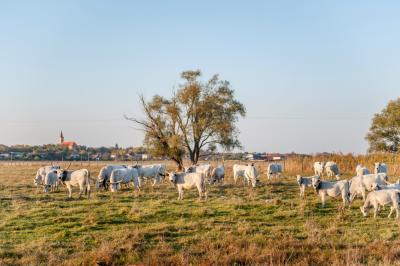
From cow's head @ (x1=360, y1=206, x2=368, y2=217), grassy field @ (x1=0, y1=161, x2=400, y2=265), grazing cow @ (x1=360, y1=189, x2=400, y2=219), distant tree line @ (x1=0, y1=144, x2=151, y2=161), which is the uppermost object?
distant tree line @ (x1=0, y1=144, x2=151, y2=161)

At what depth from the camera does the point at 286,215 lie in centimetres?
A: 1658

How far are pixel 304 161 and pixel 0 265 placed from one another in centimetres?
3772

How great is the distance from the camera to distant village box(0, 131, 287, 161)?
6866cm

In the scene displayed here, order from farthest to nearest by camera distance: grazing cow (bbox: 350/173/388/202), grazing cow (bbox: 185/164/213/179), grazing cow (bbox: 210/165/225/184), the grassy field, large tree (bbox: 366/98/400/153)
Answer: large tree (bbox: 366/98/400/153) < grazing cow (bbox: 210/165/225/184) < grazing cow (bbox: 185/164/213/179) < grazing cow (bbox: 350/173/388/202) < the grassy field

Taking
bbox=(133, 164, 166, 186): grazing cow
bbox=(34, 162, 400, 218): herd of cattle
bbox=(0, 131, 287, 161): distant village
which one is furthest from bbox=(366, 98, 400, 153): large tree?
bbox=(133, 164, 166, 186): grazing cow

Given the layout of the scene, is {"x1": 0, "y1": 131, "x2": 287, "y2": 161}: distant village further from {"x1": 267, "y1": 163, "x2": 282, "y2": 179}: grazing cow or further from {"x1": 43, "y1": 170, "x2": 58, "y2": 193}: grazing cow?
{"x1": 43, "y1": 170, "x2": 58, "y2": 193}: grazing cow

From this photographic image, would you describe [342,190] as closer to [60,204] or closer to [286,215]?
[286,215]

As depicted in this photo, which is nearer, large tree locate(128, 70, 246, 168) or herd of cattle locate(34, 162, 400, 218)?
herd of cattle locate(34, 162, 400, 218)

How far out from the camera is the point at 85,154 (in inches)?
4107

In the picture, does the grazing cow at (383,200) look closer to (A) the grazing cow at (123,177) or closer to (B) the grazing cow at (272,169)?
(A) the grazing cow at (123,177)

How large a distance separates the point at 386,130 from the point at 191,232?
54872 millimetres

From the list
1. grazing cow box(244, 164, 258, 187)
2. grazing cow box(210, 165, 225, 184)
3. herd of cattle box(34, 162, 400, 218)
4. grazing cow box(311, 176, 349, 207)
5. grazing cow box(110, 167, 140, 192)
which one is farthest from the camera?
grazing cow box(210, 165, 225, 184)

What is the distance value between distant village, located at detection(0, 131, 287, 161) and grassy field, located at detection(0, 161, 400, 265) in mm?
27624

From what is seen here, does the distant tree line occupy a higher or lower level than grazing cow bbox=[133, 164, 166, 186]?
higher
